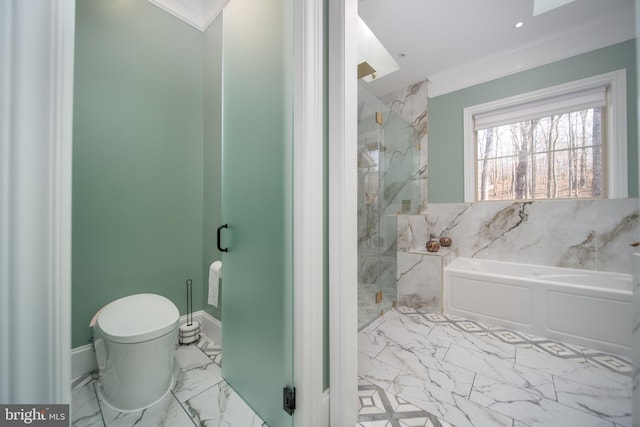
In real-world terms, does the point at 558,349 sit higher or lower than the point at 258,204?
lower

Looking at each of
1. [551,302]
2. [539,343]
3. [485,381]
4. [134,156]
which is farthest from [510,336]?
[134,156]

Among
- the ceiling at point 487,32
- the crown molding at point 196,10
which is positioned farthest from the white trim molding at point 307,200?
the ceiling at point 487,32

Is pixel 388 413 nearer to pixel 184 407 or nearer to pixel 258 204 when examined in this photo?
pixel 184 407

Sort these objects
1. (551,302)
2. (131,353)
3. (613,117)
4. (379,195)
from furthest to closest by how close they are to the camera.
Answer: (379,195)
(613,117)
(551,302)
(131,353)

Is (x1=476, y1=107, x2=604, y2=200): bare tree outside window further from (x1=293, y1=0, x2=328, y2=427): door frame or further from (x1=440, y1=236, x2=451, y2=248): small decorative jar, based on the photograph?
(x1=293, y1=0, x2=328, y2=427): door frame

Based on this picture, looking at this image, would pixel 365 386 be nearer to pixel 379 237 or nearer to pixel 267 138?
pixel 379 237

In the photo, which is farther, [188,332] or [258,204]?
[188,332]

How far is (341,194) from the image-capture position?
1055 millimetres

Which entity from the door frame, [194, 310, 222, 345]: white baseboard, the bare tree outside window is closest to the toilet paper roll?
[194, 310, 222, 345]: white baseboard

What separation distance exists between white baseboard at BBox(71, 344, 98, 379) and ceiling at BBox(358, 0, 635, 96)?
2.91m

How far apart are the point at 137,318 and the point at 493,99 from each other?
377 cm

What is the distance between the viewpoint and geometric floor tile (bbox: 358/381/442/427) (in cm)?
118

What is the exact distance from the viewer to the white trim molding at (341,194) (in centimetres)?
105

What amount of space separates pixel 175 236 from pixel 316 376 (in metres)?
1.10
